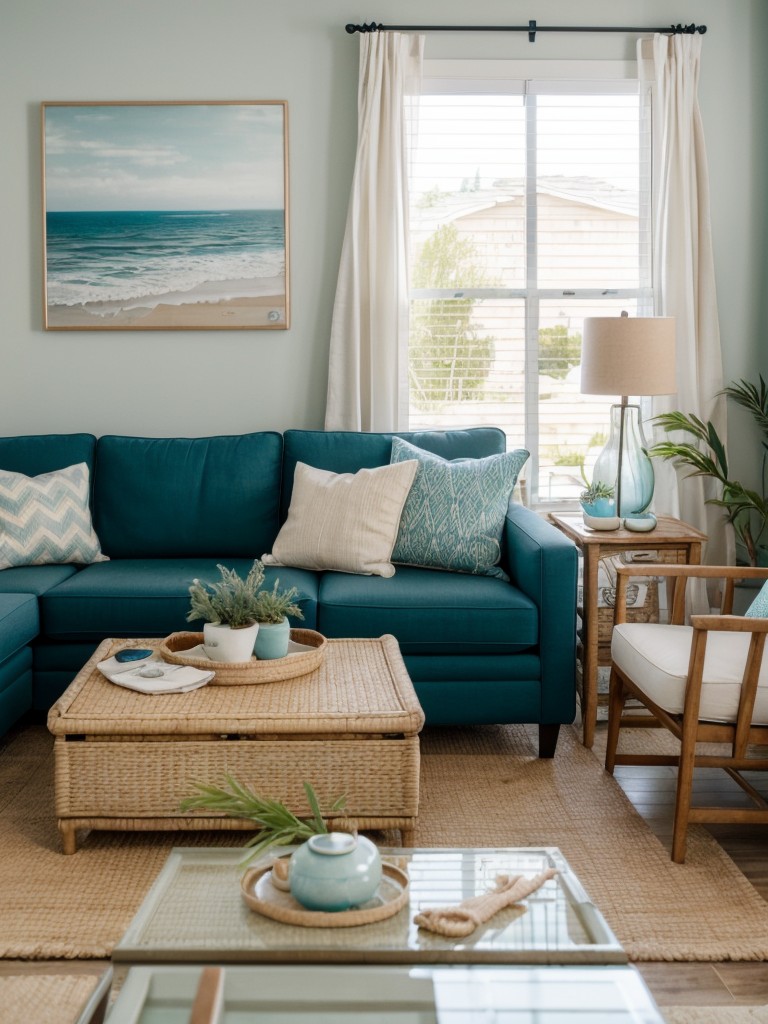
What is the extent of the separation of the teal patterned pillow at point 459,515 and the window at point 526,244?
0.68m

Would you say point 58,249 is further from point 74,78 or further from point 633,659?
point 633,659

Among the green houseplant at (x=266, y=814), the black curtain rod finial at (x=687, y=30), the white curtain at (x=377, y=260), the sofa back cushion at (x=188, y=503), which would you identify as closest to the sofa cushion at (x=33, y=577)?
the sofa back cushion at (x=188, y=503)

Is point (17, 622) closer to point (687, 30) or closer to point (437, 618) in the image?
point (437, 618)

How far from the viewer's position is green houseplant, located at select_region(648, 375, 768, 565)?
13.2 feet

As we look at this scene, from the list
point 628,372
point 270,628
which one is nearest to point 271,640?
point 270,628

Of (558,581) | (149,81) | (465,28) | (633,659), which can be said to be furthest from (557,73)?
(633,659)

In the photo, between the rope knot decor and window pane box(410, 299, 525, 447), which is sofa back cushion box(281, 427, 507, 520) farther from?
the rope knot decor

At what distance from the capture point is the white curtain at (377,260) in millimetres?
4137

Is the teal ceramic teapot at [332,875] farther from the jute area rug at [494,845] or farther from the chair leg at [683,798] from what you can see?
the chair leg at [683,798]

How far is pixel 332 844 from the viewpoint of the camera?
160 centimetres

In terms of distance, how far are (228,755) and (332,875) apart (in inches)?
37.5

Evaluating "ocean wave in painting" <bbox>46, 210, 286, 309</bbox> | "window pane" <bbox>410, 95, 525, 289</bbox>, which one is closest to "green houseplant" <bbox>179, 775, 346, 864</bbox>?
"ocean wave in painting" <bbox>46, 210, 286, 309</bbox>

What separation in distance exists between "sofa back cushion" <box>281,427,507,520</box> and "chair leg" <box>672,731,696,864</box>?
1599 mm

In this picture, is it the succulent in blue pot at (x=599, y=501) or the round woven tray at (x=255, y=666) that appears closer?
the round woven tray at (x=255, y=666)
